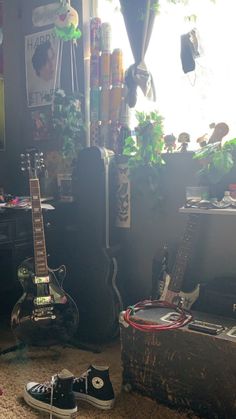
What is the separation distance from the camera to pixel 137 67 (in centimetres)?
215

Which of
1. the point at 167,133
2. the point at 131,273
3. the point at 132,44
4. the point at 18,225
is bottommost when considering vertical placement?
the point at 131,273

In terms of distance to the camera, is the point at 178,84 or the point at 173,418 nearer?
the point at 173,418

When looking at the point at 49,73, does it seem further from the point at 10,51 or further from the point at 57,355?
the point at 57,355

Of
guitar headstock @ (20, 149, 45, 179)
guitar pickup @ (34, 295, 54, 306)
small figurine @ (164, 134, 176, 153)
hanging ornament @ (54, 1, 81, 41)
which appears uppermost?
hanging ornament @ (54, 1, 81, 41)

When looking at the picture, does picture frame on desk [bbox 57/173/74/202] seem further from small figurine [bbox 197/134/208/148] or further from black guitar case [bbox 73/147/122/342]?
small figurine [bbox 197/134/208/148]

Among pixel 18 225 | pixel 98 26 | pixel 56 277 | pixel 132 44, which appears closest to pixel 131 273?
pixel 56 277

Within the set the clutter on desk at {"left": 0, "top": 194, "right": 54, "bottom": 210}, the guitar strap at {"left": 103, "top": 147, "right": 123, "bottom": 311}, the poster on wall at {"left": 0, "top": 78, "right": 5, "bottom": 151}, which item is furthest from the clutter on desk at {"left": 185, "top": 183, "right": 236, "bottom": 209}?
the poster on wall at {"left": 0, "top": 78, "right": 5, "bottom": 151}

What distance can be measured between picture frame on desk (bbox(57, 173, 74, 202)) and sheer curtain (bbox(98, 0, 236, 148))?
57 centimetres

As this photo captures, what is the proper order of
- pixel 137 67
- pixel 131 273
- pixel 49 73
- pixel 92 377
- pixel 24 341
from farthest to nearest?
pixel 49 73, pixel 131 273, pixel 137 67, pixel 24 341, pixel 92 377

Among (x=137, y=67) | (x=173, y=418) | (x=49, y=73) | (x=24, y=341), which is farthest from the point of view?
(x=49, y=73)

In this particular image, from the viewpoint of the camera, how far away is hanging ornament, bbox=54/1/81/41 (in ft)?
7.68

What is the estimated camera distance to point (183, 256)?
1850 mm

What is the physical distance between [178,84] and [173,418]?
161 centimetres

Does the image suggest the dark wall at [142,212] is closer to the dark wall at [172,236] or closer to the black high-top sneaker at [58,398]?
the dark wall at [172,236]
